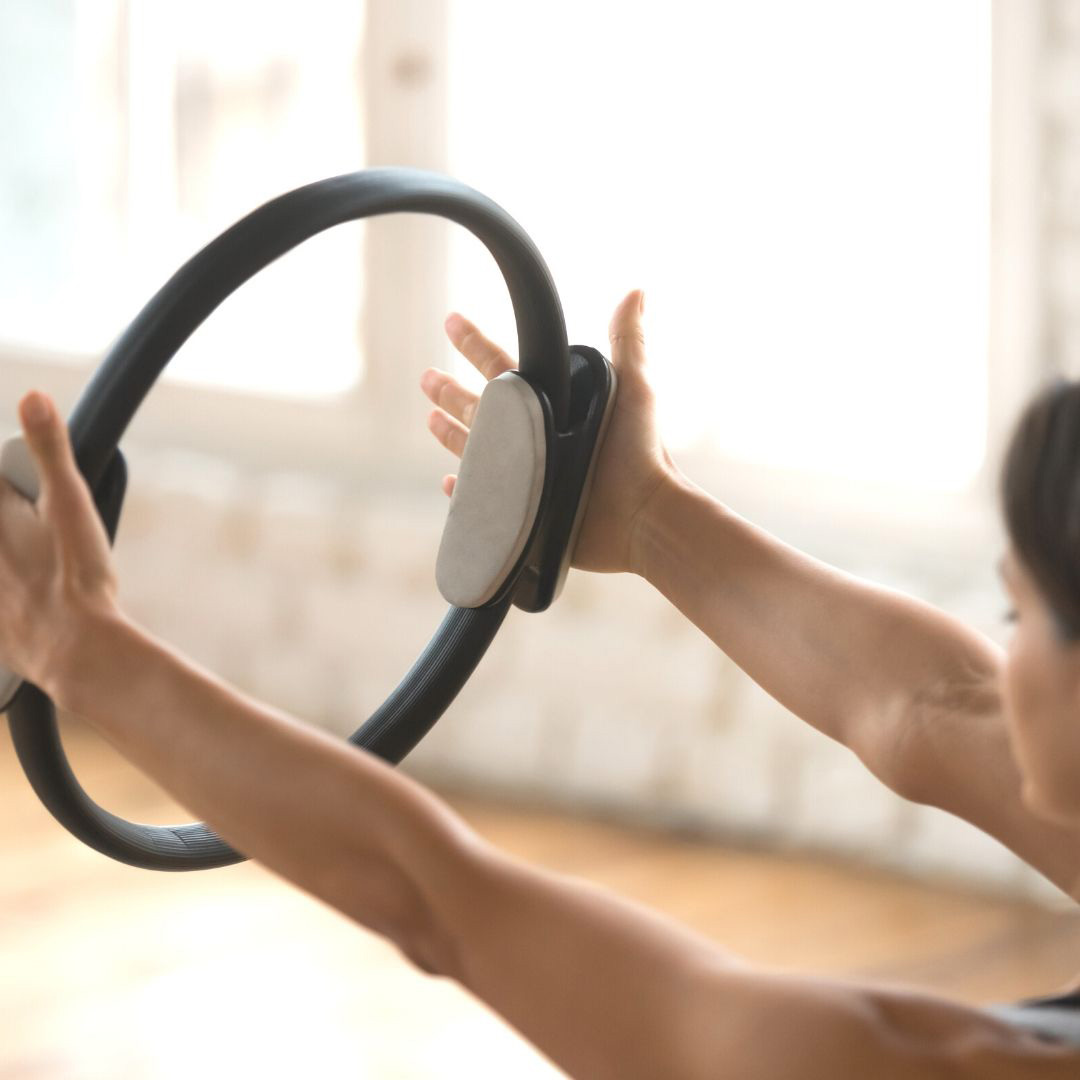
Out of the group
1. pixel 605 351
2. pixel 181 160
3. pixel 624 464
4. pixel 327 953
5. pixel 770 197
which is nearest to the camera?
pixel 624 464

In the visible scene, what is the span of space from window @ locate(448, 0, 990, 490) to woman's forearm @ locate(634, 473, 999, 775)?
1.23m

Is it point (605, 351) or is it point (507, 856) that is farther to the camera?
point (605, 351)

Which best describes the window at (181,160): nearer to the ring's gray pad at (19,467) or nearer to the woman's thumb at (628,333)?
the woman's thumb at (628,333)

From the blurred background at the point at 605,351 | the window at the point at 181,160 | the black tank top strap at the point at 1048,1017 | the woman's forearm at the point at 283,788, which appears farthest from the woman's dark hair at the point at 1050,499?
the window at the point at 181,160

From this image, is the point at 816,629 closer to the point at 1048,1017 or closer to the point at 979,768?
the point at 979,768

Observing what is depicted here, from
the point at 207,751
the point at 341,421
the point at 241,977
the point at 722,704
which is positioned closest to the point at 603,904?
the point at 207,751

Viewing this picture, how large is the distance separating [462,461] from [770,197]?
1462mm

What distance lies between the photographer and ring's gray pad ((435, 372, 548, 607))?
87cm

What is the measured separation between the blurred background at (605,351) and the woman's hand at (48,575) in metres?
1.18

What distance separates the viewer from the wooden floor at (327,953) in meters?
1.79

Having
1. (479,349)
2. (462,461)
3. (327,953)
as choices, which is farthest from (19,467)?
(327,953)

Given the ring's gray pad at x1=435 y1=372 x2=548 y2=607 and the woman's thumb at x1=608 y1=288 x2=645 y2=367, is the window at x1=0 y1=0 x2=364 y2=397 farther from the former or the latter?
the ring's gray pad at x1=435 y1=372 x2=548 y2=607

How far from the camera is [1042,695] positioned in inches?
26.6

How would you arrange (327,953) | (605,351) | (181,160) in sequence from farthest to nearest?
(181,160) → (605,351) → (327,953)
